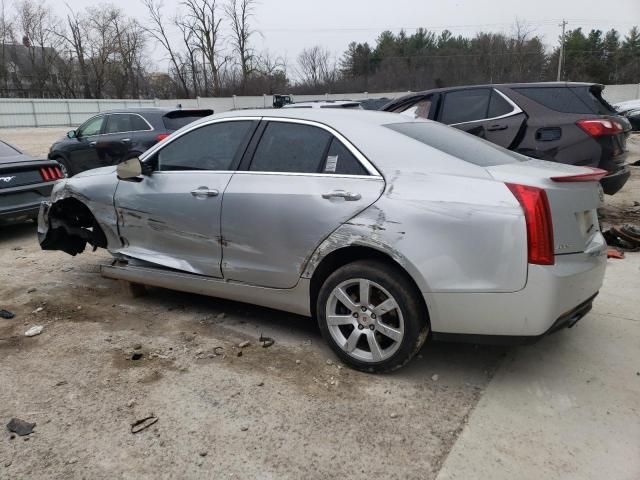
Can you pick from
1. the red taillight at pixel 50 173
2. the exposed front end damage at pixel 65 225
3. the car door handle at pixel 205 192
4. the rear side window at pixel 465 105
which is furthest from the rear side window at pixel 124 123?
the car door handle at pixel 205 192

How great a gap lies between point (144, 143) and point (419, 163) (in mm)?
7503

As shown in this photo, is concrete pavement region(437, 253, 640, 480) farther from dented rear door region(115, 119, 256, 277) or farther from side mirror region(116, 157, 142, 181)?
side mirror region(116, 157, 142, 181)

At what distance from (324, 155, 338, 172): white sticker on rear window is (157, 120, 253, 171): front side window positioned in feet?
2.64

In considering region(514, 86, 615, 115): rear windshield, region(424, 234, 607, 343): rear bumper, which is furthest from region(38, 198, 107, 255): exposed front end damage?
region(514, 86, 615, 115): rear windshield

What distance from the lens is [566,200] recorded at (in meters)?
2.84

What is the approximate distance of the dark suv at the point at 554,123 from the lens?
566 centimetres

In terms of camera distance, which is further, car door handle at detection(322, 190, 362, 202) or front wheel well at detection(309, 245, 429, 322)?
car door handle at detection(322, 190, 362, 202)

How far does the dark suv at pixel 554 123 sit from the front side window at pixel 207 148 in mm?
3551

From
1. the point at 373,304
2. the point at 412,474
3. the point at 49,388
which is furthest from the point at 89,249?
the point at 412,474

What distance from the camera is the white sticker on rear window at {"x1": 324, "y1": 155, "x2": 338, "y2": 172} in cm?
329

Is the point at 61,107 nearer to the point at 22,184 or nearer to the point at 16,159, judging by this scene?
the point at 16,159

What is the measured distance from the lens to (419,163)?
3074 mm

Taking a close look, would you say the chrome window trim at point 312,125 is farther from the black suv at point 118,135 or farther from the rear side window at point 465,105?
the black suv at point 118,135

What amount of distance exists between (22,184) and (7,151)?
0.98 m
